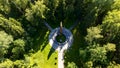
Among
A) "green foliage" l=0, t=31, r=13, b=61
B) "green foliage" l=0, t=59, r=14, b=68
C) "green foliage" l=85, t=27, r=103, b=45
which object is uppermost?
"green foliage" l=0, t=31, r=13, b=61

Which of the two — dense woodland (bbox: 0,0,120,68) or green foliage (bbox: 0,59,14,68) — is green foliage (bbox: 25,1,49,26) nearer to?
dense woodland (bbox: 0,0,120,68)

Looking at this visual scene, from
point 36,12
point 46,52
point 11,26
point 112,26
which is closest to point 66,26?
point 46,52

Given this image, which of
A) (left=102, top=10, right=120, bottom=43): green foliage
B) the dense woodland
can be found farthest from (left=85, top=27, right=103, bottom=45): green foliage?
(left=102, top=10, right=120, bottom=43): green foliage

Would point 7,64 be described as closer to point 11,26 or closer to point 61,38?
point 11,26

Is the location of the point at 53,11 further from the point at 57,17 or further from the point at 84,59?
the point at 84,59

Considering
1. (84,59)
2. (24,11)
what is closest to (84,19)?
(84,59)

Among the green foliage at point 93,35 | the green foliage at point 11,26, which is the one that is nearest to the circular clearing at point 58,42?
the green foliage at point 93,35
